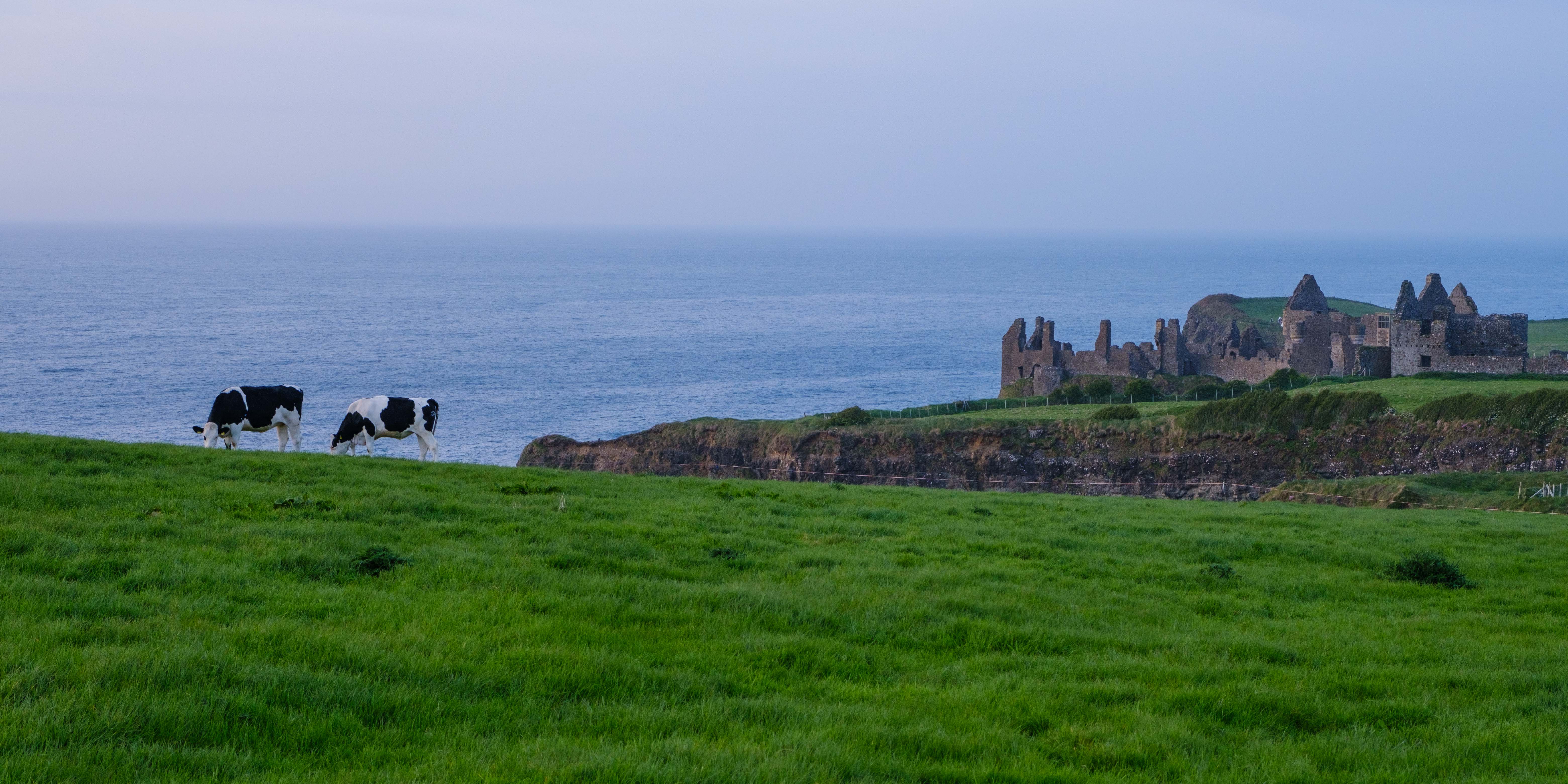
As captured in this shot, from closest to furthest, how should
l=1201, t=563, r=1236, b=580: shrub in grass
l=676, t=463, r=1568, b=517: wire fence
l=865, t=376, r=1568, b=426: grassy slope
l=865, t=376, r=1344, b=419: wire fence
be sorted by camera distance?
l=1201, t=563, r=1236, b=580: shrub in grass, l=676, t=463, r=1568, b=517: wire fence, l=865, t=376, r=1568, b=426: grassy slope, l=865, t=376, r=1344, b=419: wire fence

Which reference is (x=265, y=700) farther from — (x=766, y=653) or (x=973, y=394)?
(x=973, y=394)

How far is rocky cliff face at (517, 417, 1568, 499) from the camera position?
159 ft

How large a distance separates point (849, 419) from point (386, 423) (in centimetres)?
3866

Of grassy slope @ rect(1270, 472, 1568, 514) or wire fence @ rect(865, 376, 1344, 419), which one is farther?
wire fence @ rect(865, 376, 1344, 419)

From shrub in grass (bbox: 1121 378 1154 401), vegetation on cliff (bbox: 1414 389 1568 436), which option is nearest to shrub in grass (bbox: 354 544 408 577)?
vegetation on cliff (bbox: 1414 389 1568 436)

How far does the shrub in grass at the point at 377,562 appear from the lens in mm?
11633

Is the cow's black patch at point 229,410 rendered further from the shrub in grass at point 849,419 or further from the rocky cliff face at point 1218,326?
the rocky cliff face at point 1218,326

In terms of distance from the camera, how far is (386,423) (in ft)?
91.5

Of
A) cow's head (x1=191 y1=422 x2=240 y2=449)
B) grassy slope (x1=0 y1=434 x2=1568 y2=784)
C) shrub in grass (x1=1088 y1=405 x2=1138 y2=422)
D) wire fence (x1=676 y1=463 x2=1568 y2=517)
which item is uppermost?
cow's head (x1=191 y1=422 x2=240 y2=449)

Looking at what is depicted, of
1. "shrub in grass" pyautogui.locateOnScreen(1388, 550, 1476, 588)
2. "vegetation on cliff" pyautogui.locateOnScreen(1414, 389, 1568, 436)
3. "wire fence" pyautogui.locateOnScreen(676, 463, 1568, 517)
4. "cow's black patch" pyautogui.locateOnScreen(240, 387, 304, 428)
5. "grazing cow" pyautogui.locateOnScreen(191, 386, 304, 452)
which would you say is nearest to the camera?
"shrub in grass" pyautogui.locateOnScreen(1388, 550, 1476, 588)

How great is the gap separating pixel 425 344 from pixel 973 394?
70548 mm

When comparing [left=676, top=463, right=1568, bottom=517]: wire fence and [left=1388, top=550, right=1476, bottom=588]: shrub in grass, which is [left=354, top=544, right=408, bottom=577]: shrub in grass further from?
[left=676, top=463, right=1568, bottom=517]: wire fence

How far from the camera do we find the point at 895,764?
23.8ft

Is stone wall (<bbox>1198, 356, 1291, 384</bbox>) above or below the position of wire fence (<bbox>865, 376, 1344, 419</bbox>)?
above
